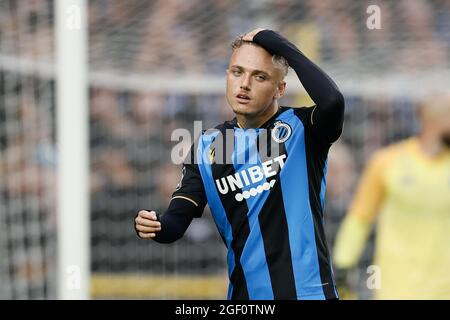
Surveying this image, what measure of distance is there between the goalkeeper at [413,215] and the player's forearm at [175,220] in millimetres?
2290

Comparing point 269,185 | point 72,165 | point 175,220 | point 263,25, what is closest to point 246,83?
point 269,185

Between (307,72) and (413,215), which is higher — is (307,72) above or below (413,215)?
above

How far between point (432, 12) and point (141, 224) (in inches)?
209

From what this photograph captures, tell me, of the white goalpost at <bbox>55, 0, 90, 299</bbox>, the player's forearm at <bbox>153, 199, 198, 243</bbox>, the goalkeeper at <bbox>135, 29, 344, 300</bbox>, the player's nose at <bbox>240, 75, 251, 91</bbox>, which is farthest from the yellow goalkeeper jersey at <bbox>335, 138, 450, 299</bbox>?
the player's nose at <bbox>240, 75, 251, 91</bbox>

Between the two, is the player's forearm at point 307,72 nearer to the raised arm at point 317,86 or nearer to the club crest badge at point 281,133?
the raised arm at point 317,86

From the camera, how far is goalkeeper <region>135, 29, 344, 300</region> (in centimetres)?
395

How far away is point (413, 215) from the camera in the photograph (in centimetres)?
624

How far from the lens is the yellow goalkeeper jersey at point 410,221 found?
20.4 feet

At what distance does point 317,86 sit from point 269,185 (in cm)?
41
